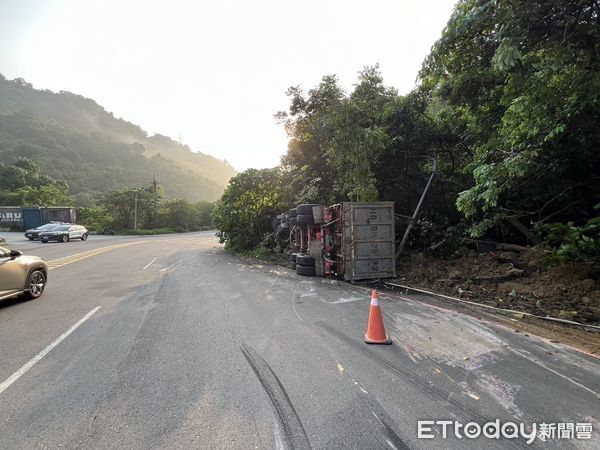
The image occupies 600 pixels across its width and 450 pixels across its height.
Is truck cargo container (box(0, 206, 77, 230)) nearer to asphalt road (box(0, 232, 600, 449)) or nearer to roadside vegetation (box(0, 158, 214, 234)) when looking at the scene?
roadside vegetation (box(0, 158, 214, 234))

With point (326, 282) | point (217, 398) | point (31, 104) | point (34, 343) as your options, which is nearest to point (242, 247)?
point (326, 282)

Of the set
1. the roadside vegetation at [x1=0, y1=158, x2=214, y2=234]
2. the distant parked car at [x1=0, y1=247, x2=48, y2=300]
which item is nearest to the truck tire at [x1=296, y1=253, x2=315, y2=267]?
the distant parked car at [x1=0, y1=247, x2=48, y2=300]

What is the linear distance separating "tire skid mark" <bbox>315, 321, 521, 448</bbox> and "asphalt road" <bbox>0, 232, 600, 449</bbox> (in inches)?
0.6

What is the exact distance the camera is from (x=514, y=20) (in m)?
5.89

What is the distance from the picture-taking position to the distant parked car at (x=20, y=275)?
6.89 metres

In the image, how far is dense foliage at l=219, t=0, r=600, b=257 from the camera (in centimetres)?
640

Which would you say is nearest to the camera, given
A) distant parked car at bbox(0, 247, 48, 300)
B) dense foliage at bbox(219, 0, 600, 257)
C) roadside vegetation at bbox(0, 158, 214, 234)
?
dense foliage at bbox(219, 0, 600, 257)

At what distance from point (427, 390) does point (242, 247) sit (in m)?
18.2

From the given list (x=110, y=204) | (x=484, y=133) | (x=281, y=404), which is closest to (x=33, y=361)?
(x=281, y=404)

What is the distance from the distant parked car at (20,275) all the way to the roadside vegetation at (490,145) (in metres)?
9.22

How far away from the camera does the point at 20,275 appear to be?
24.0 feet

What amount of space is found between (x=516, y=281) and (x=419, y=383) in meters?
5.81

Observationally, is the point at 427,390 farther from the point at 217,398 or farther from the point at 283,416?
the point at 217,398

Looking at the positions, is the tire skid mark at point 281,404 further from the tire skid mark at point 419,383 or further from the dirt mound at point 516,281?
the dirt mound at point 516,281
